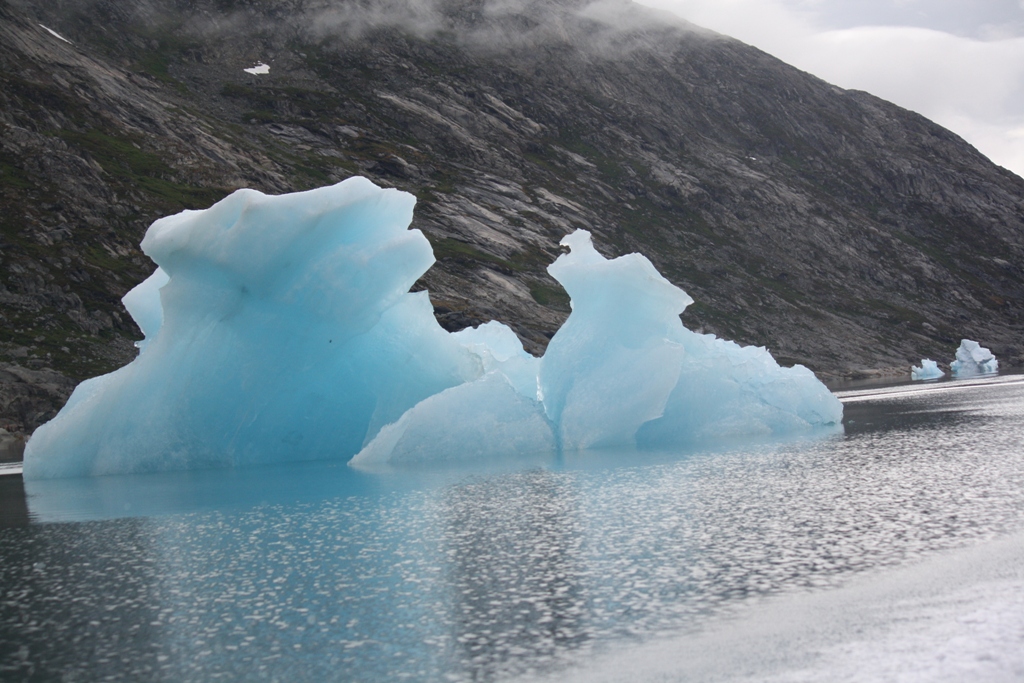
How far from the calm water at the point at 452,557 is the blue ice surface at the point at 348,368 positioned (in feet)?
10.8

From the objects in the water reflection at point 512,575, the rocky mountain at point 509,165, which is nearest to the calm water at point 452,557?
the water reflection at point 512,575

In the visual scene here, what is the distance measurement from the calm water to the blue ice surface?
10.8 feet

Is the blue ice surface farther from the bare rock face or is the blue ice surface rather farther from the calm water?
the bare rock face

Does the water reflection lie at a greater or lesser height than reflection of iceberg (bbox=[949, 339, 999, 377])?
lesser

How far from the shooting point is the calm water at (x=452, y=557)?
26.8 ft

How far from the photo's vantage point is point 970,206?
14012cm

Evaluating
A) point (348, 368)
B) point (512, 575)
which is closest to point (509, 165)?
point (348, 368)

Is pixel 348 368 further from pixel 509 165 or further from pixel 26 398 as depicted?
pixel 509 165

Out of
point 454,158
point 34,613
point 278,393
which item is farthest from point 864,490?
point 454,158

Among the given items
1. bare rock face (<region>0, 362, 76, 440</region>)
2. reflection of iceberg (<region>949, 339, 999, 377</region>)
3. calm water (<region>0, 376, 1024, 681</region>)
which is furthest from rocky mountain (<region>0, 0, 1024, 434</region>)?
calm water (<region>0, 376, 1024, 681</region>)

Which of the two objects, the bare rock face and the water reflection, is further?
the bare rock face

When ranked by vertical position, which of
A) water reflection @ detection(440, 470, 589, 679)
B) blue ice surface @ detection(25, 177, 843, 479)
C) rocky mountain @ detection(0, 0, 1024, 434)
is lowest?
water reflection @ detection(440, 470, 589, 679)

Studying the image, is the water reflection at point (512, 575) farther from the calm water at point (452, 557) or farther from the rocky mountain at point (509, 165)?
the rocky mountain at point (509, 165)

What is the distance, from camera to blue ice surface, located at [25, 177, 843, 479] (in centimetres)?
2284
